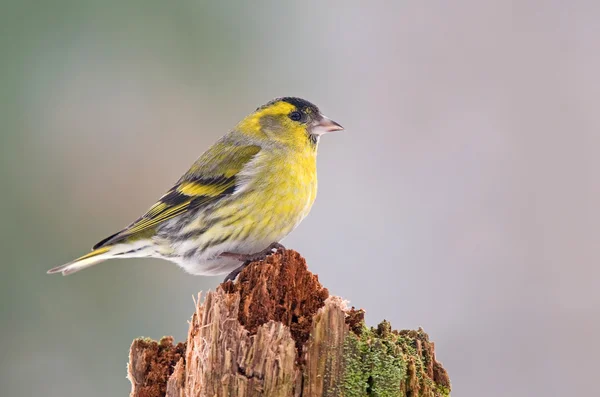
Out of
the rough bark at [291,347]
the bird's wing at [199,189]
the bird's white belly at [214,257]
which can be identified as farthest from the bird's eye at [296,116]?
the rough bark at [291,347]

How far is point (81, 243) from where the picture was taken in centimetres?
701

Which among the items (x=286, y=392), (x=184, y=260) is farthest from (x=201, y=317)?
(x=184, y=260)

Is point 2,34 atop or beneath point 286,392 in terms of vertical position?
atop

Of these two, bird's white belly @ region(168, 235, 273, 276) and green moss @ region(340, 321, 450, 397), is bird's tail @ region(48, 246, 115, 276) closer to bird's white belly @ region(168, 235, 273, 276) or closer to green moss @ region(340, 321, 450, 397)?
bird's white belly @ region(168, 235, 273, 276)

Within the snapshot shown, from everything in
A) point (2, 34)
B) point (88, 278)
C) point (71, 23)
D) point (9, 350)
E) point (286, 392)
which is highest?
point (71, 23)

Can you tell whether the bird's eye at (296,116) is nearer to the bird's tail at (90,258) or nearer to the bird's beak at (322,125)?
the bird's beak at (322,125)

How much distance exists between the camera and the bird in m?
4.82

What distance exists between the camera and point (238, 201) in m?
4.90

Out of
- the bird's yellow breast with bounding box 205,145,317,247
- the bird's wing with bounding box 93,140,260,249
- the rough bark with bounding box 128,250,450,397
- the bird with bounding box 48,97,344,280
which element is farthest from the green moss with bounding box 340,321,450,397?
the bird's wing with bounding box 93,140,260,249

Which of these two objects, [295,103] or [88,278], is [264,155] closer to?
[295,103]

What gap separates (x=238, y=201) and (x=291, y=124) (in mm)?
855

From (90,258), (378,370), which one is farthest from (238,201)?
(378,370)

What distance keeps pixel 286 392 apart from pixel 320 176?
5.37 metres

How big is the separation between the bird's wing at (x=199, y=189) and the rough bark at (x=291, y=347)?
1593 mm
